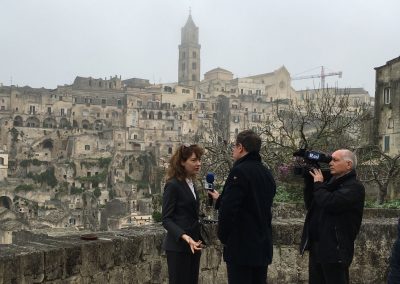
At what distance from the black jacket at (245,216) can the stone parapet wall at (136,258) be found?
1637 millimetres

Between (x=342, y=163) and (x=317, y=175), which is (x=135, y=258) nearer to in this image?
(x=317, y=175)

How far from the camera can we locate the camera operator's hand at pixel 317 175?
5250mm

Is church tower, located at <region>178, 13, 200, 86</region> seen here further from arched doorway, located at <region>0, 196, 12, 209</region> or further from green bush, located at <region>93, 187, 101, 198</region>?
arched doorway, located at <region>0, 196, 12, 209</region>

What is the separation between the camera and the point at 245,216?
468 cm

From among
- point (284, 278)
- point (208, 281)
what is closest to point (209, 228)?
point (208, 281)

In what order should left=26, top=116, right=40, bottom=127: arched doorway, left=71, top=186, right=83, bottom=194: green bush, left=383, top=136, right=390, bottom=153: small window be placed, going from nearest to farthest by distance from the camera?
left=383, top=136, right=390, bottom=153: small window, left=71, top=186, right=83, bottom=194: green bush, left=26, top=116, right=40, bottom=127: arched doorway

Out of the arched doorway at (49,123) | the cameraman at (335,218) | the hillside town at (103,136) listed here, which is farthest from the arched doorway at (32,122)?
the cameraman at (335,218)

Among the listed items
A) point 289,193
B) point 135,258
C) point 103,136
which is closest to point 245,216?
point 135,258

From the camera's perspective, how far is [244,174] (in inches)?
182

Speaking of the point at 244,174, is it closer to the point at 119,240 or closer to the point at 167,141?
the point at 119,240

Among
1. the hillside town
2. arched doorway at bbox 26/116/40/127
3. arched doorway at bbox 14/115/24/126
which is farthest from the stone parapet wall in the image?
arched doorway at bbox 26/116/40/127

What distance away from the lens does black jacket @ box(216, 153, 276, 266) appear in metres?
4.60

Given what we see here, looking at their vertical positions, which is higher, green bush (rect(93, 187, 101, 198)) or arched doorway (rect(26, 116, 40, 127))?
arched doorway (rect(26, 116, 40, 127))

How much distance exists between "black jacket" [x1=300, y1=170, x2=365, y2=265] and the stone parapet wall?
5.92ft
